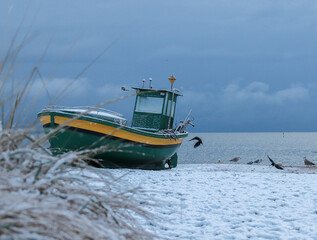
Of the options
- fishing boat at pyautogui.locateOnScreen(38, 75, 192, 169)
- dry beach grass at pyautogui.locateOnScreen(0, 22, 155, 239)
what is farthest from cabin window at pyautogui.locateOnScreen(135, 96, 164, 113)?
dry beach grass at pyautogui.locateOnScreen(0, 22, 155, 239)

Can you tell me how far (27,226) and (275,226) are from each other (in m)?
3.58

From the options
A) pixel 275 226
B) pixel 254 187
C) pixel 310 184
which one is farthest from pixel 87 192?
pixel 310 184

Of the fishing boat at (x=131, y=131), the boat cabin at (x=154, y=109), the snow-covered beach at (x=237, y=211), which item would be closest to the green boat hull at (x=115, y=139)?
the fishing boat at (x=131, y=131)

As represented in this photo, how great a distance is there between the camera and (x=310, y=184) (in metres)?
7.54

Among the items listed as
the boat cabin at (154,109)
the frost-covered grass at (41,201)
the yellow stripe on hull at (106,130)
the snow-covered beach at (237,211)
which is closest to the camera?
the frost-covered grass at (41,201)

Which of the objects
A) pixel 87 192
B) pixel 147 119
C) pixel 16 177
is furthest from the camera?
pixel 147 119

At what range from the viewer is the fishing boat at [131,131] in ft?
34.1

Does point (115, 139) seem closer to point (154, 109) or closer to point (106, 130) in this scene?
point (106, 130)

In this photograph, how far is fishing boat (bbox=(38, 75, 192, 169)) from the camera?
34.1 ft

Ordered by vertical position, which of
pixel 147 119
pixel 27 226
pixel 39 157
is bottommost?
pixel 27 226

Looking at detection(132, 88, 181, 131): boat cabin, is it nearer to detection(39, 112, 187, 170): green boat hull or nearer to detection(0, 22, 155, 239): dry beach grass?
detection(39, 112, 187, 170): green boat hull

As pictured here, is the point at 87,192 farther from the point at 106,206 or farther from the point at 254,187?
the point at 254,187

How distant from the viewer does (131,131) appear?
10883 mm

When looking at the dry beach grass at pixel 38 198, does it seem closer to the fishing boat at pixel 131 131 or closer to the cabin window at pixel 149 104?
the fishing boat at pixel 131 131
